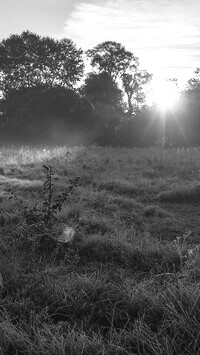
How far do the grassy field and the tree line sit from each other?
67.4 feet

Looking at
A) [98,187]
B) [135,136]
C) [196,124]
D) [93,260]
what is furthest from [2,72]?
[93,260]

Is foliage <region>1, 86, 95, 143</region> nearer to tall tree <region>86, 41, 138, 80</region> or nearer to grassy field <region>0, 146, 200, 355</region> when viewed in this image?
tall tree <region>86, 41, 138, 80</region>

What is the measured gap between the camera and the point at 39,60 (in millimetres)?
38531

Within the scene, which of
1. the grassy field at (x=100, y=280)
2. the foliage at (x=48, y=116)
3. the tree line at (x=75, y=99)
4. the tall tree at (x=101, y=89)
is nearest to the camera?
the grassy field at (x=100, y=280)

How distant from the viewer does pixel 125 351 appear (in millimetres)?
2506

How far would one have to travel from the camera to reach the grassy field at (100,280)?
8.66 feet

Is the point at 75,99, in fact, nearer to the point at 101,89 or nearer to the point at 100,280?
the point at 101,89

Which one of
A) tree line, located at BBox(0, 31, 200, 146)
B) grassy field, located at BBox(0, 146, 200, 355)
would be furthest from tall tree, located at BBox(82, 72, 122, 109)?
grassy field, located at BBox(0, 146, 200, 355)

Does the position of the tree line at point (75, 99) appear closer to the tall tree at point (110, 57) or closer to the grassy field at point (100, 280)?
the tall tree at point (110, 57)

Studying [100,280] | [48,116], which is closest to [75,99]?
[48,116]

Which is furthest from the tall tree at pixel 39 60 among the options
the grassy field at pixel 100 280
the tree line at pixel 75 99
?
the grassy field at pixel 100 280

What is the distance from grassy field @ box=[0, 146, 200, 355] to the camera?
2.64 m

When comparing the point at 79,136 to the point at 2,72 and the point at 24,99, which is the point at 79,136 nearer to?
the point at 24,99

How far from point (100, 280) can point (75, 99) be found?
3050 centimetres
